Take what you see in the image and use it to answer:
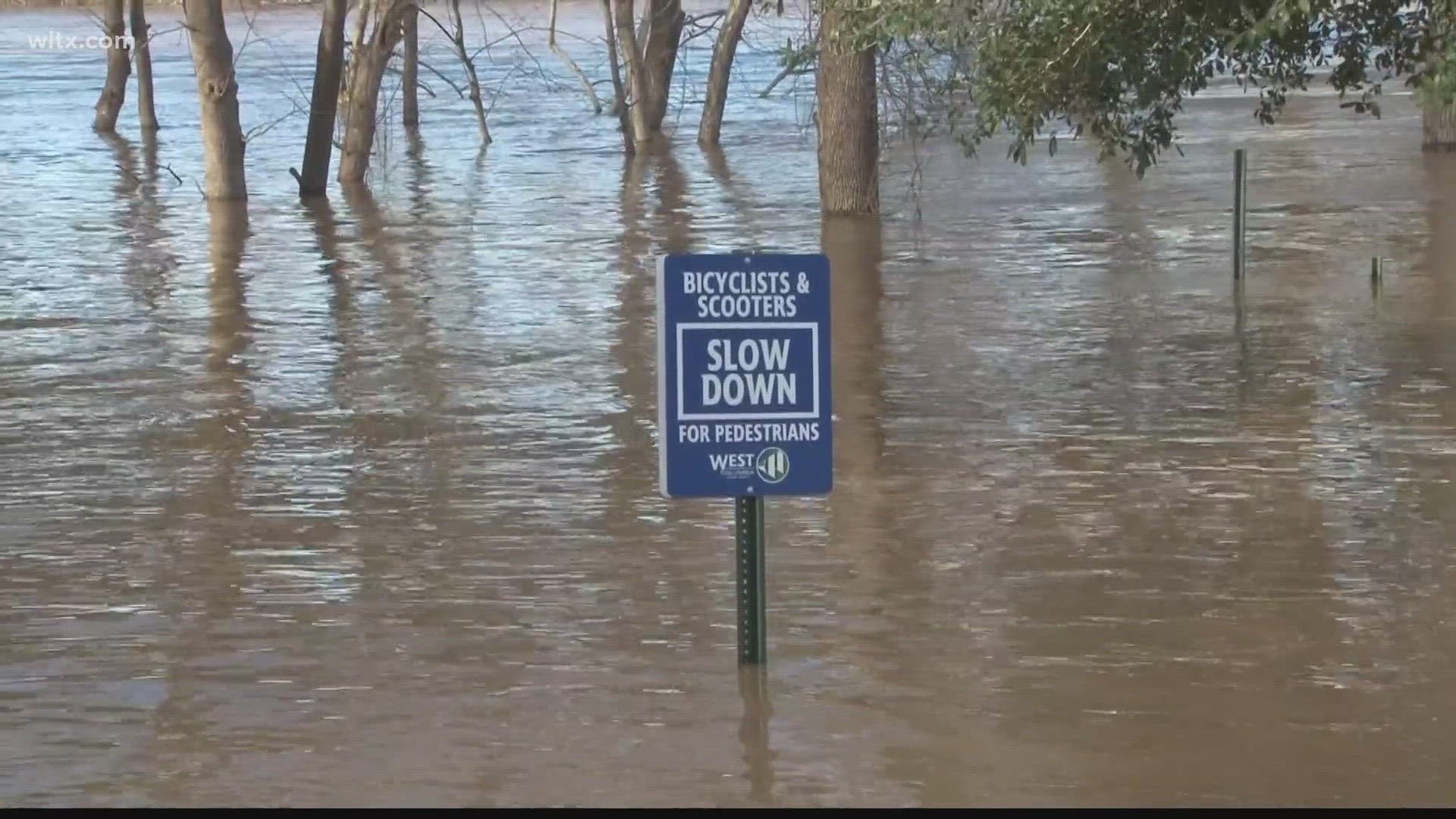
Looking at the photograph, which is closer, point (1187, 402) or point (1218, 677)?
point (1218, 677)

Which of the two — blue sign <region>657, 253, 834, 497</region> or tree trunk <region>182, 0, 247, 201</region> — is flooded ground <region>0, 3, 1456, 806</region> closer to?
blue sign <region>657, 253, 834, 497</region>

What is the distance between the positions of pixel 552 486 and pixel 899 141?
870 inches

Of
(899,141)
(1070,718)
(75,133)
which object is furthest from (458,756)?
(75,133)

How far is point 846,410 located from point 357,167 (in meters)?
14.7

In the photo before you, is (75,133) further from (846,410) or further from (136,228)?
(846,410)

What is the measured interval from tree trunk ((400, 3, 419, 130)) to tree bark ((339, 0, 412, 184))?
499cm

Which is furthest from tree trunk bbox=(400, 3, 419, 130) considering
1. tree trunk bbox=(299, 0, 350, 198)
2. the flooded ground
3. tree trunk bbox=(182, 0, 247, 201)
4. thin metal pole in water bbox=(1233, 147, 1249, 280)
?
thin metal pole in water bbox=(1233, 147, 1249, 280)

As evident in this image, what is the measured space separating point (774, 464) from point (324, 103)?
706 inches

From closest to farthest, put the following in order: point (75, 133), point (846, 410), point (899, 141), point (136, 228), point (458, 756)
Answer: point (458, 756)
point (846, 410)
point (136, 228)
point (899, 141)
point (75, 133)

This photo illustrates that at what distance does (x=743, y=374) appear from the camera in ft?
20.0

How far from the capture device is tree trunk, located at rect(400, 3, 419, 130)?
30781 mm

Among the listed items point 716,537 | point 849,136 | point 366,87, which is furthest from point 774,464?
point 366,87

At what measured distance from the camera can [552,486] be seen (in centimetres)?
920

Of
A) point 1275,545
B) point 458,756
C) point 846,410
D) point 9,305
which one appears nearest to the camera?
point 458,756
